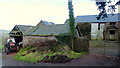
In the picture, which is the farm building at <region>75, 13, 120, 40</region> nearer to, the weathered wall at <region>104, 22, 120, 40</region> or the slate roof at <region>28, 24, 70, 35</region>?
the weathered wall at <region>104, 22, 120, 40</region>

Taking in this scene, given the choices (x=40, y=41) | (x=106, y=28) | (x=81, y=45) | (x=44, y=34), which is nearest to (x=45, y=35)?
(x=44, y=34)

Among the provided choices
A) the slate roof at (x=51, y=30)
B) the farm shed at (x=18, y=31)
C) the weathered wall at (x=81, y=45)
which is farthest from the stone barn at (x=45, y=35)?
the weathered wall at (x=81, y=45)

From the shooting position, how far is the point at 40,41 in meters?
17.6

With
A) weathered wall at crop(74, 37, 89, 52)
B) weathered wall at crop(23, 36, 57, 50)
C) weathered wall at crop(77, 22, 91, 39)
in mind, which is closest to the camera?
weathered wall at crop(74, 37, 89, 52)

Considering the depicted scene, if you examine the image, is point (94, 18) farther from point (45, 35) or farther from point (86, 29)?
point (45, 35)

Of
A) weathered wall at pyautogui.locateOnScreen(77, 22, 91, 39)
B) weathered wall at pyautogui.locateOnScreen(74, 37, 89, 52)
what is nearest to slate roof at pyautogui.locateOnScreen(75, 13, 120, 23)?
weathered wall at pyautogui.locateOnScreen(77, 22, 91, 39)

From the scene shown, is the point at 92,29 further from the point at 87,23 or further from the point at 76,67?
the point at 76,67

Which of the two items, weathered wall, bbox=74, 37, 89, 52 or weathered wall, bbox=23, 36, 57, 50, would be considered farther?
weathered wall, bbox=23, 36, 57, 50

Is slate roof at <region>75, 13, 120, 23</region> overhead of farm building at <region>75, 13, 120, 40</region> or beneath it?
overhead

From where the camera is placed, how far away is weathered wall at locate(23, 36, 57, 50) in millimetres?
16359

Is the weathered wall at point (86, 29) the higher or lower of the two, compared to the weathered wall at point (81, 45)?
higher

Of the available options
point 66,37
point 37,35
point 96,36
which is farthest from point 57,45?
point 96,36

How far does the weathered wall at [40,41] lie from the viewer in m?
16.4

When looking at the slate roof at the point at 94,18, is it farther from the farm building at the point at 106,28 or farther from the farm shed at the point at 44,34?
the farm shed at the point at 44,34
